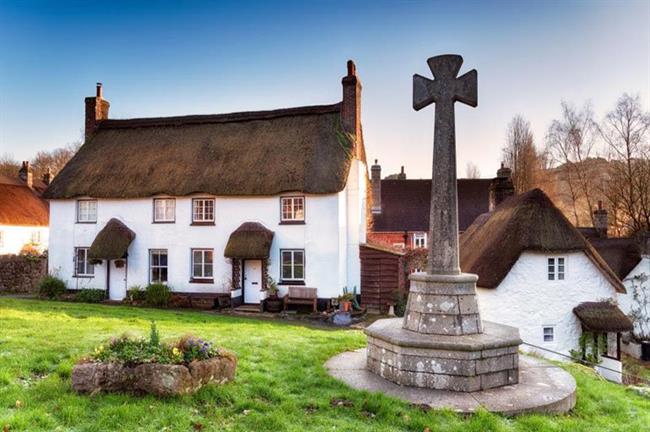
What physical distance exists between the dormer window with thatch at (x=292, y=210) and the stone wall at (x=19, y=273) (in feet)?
55.8

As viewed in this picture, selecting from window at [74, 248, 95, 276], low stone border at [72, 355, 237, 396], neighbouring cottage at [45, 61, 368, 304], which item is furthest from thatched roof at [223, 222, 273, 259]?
low stone border at [72, 355, 237, 396]

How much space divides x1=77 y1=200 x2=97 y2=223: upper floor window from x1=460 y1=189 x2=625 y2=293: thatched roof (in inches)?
763

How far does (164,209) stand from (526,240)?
56.7 feet

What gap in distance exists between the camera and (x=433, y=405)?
6.31 metres

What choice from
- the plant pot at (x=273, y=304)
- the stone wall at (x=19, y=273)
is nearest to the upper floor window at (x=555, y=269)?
the plant pot at (x=273, y=304)

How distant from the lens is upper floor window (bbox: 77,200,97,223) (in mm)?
24172

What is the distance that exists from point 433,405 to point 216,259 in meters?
17.4

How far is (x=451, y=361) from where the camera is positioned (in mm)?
6996

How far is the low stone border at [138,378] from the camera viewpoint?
611 centimetres

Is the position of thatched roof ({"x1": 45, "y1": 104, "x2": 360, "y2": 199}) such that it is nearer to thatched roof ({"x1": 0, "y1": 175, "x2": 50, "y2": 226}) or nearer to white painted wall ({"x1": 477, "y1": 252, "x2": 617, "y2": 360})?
white painted wall ({"x1": 477, "y1": 252, "x2": 617, "y2": 360})

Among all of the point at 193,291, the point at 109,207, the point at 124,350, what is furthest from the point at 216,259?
the point at 124,350

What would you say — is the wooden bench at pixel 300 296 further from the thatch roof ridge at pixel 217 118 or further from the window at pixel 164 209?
the thatch roof ridge at pixel 217 118

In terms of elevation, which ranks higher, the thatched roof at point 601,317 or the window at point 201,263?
the window at point 201,263

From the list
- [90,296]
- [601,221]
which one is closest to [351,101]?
[90,296]
